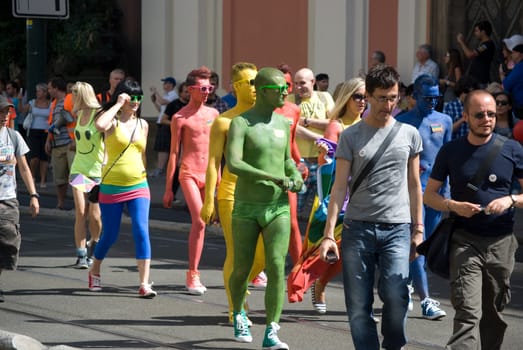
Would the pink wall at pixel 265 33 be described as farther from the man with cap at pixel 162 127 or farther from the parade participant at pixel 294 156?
the parade participant at pixel 294 156

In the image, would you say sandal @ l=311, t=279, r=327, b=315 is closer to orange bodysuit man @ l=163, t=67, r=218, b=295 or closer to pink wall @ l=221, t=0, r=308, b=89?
orange bodysuit man @ l=163, t=67, r=218, b=295

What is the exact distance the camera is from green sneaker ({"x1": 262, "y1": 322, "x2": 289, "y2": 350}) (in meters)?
8.02

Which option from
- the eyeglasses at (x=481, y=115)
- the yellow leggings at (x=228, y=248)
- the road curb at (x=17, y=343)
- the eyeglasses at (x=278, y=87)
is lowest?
the road curb at (x=17, y=343)

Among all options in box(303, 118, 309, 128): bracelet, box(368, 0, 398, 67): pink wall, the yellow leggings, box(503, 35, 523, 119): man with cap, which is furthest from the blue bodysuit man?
box(368, 0, 398, 67): pink wall

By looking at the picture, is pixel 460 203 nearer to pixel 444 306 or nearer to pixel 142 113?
pixel 444 306

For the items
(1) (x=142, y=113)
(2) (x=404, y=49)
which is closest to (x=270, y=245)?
(2) (x=404, y=49)

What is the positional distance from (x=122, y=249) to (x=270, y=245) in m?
5.67

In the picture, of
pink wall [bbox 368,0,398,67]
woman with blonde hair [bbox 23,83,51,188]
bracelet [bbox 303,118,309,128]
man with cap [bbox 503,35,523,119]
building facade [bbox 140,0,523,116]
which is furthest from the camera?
woman with blonde hair [bbox 23,83,51,188]

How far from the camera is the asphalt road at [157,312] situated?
858 centimetres

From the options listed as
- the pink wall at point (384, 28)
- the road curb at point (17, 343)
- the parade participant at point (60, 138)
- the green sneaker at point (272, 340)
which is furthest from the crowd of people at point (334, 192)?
the pink wall at point (384, 28)

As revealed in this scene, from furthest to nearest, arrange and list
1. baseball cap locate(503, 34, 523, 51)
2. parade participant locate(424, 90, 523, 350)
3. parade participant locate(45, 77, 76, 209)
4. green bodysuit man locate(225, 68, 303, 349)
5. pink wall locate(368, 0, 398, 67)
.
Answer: pink wall locate(368, 0, 398, 67), parade participant locate(45, 77, 76, 209), baseball cap locate(503, 34, 523, 51), green bodysuit man locate(225, 68, 303, 349), parade participant locate(424, 90, 523, 350)

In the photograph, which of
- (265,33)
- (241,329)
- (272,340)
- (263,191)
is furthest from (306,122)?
(265,33)

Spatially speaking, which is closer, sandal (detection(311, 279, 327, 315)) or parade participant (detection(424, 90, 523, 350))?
parade participant (detection(424, 90, 523, 350))

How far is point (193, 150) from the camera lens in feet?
34.8
